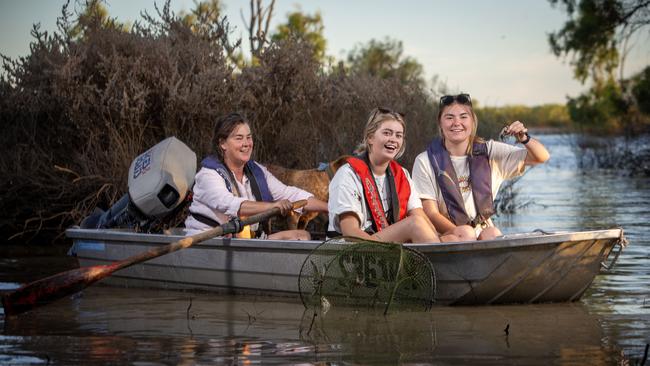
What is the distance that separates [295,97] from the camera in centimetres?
1413

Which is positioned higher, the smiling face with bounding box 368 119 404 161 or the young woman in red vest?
the smiling face with bounding box 368 119 404 161

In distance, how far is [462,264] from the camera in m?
7.79

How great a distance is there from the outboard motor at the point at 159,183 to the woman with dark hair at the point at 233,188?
0.22 m

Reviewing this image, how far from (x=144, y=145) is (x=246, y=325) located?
6018 millimetres

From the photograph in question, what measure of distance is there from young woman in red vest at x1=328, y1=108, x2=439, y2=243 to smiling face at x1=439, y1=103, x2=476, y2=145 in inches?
16.5

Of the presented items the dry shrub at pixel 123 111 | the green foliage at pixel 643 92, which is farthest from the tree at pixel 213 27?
the green foliage at pixel 643 92

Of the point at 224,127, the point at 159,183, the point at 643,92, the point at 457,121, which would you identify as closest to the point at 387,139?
the point at 457,121

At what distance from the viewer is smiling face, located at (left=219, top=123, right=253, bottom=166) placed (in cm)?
914

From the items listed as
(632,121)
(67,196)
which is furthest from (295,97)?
(632,121)

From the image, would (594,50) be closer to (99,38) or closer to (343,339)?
(99,38)

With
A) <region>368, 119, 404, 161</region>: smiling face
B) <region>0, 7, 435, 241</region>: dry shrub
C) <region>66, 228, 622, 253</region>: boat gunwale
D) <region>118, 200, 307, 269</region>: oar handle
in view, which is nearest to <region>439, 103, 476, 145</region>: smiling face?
<region>368, 119, 404, 161</region>: smiling face

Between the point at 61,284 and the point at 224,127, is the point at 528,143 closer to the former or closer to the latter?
the point at 224,127

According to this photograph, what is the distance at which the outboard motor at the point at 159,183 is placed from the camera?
934 cm

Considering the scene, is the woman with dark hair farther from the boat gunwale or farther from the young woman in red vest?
the young woman in red vest
